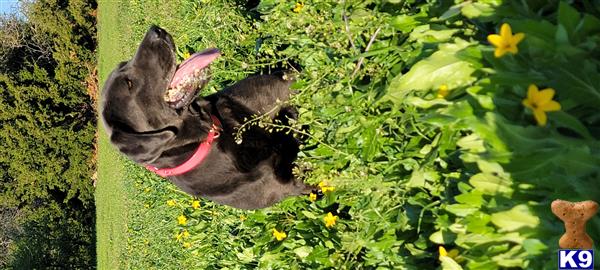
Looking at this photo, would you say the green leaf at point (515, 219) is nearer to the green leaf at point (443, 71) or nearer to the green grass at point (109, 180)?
the green leaf at point (443, 71)

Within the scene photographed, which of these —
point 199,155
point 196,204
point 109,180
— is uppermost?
point 199,155

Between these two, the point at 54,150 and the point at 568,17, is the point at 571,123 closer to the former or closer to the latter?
the point at 568,17

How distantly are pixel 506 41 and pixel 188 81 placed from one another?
254cm

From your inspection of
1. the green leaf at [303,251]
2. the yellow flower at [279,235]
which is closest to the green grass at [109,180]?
the yellow flower at [279,235]

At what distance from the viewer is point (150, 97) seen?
380 centimetres

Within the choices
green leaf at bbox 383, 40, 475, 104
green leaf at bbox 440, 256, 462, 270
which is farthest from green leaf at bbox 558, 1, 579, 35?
green leaf at bbox 440, 256, 462, 270

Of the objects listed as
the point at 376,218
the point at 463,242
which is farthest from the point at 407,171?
the point at 463,242

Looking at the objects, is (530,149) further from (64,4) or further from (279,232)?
(64,4)

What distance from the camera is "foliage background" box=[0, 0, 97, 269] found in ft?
62.4

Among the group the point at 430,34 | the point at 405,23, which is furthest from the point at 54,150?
the point at 430,34

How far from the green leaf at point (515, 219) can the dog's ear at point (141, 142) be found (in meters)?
2.41

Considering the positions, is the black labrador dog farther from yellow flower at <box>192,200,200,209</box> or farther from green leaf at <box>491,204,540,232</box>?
green leaf at <box>491,204,540,232</box>

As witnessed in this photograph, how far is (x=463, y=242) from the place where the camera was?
201cm

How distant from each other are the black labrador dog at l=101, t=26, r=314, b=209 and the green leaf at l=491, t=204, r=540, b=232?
6.70 ft
